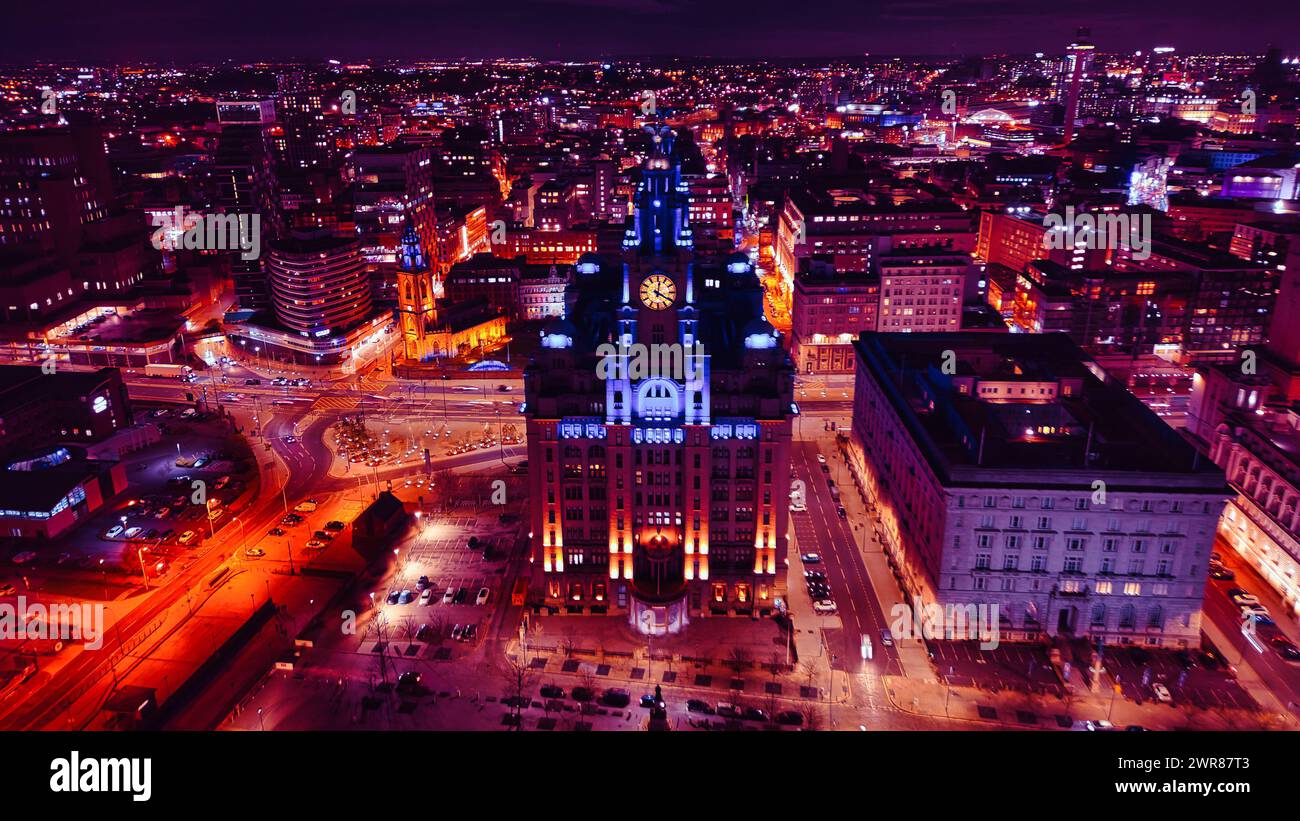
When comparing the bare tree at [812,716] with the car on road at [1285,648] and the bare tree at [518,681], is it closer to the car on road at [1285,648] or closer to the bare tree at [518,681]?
the bare tree at [518,681]

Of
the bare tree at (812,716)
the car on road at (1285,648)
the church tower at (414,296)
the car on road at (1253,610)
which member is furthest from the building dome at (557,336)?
the church tower at (414,296)

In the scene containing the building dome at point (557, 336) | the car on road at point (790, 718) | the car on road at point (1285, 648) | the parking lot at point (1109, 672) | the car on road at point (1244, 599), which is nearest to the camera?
the car on road at point (790, 718)

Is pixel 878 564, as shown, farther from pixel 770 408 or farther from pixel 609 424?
pixel 609 424

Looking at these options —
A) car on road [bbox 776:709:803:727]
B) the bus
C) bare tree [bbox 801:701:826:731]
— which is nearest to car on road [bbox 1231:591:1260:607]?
bare tree [bbox 801:701:826:731]

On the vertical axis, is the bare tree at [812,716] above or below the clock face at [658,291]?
below
